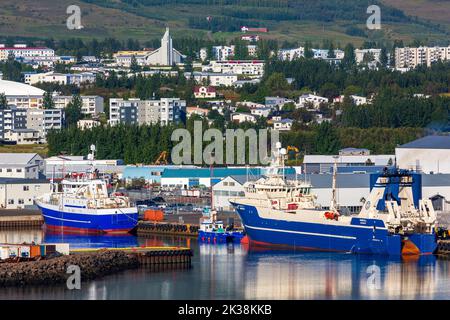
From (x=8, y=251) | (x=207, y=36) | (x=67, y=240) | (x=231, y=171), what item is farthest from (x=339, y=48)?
(x=8, y=251)

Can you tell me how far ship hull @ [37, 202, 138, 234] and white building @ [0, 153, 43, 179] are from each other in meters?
6.81

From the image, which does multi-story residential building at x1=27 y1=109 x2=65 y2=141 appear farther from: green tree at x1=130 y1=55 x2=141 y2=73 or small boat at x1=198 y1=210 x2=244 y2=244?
small boat at x1=198 y1=210 x2=244 y2=244

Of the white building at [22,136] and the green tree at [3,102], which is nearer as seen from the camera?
the white building at [22,136]

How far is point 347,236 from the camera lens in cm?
3095

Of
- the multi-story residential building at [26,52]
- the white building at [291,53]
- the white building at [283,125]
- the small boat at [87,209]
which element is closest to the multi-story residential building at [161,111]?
the white building at [283,125]

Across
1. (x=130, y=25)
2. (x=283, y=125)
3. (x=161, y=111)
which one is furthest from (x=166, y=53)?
(x=283, y=125)

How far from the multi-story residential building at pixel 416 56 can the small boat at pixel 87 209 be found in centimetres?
4928

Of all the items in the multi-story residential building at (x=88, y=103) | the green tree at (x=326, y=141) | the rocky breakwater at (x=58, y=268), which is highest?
the multi-story residential building at (x=88, y=103)

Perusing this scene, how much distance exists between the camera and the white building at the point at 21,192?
40594 mm

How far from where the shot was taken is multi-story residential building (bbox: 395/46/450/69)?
282 feet

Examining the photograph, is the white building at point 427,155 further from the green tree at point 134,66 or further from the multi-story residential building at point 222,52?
the multi-story residential building at point 222,52

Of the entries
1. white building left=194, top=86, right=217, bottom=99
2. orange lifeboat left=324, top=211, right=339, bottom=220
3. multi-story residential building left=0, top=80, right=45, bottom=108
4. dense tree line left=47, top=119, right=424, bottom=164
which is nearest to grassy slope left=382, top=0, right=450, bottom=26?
white building left=194, top=86, right=217, bottom=99

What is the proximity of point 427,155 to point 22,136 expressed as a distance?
2105 centimetres
